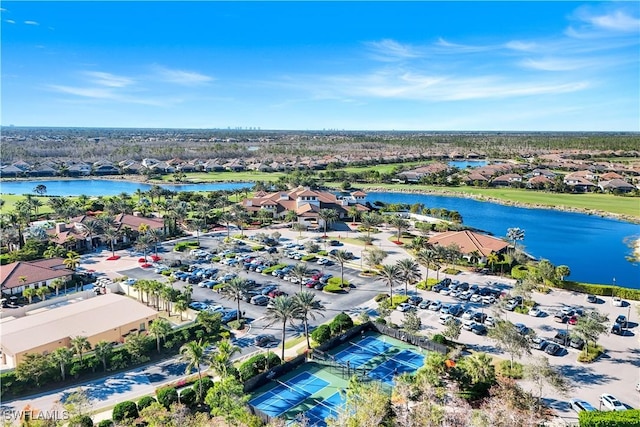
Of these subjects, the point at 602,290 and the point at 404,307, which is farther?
the point at 602,290

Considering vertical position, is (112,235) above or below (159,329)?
above

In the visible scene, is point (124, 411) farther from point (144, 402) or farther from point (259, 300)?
point (259, 300)

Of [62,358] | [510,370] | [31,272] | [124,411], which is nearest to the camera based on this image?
[124,411]

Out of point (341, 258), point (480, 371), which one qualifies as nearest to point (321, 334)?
point (480, 371)

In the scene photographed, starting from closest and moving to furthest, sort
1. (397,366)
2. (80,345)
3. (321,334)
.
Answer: (80,345)
(397,366)
(321,334)

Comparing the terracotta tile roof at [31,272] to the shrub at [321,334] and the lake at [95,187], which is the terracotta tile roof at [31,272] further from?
the lake at [95,187]

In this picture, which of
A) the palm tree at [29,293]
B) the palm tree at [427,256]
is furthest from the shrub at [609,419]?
the palm tree at [29,293]

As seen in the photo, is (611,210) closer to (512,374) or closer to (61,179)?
(512,374)
